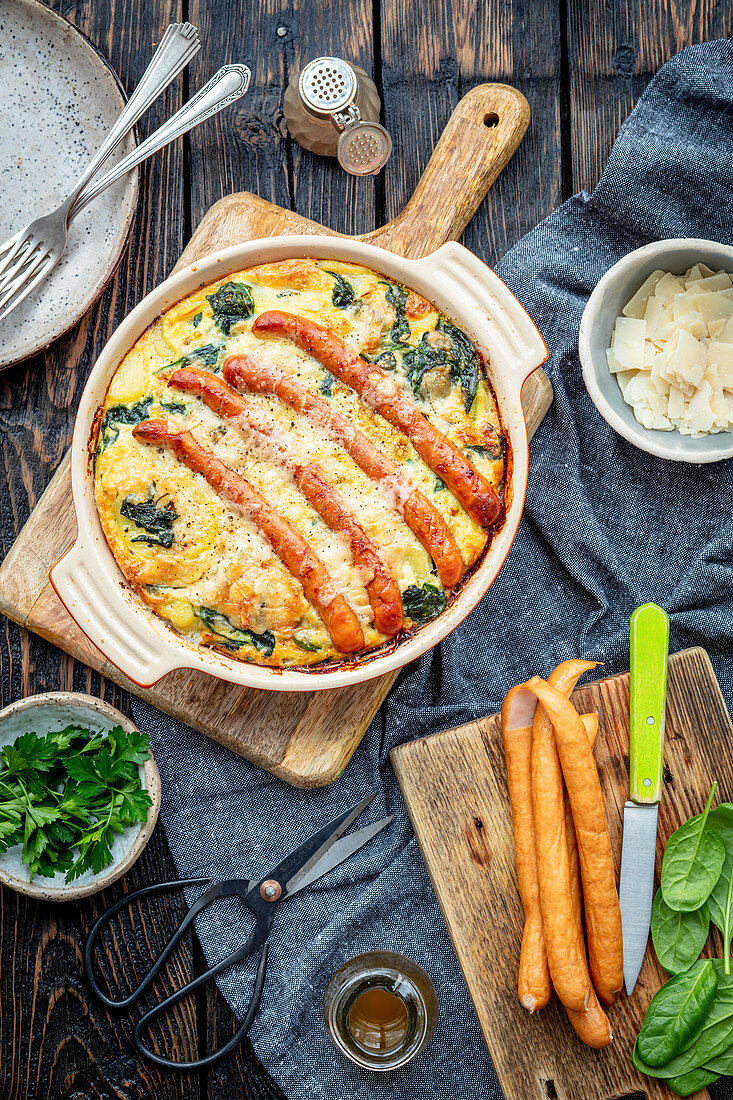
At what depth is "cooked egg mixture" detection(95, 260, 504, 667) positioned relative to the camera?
292cm

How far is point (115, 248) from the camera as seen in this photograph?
11.0 feet

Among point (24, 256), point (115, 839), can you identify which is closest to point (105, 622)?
point (115, 839)

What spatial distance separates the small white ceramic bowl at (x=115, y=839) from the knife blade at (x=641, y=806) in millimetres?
1761

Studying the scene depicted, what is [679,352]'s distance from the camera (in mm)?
3137

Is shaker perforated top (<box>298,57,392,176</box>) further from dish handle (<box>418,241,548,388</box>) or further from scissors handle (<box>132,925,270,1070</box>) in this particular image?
scissors handle (<box>132,925,270,1070</box>)

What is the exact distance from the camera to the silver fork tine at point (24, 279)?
328cm

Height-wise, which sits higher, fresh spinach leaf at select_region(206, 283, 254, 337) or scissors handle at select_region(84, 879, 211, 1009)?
fresh spinach leaf at select_region(206, 283, 254, 337)

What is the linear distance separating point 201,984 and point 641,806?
1844 millimetres

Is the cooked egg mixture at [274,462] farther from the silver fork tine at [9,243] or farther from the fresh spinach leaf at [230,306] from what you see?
the silver fork tine at [9,243]

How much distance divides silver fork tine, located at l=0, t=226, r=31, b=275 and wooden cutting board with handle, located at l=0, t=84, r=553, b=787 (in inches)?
24.6

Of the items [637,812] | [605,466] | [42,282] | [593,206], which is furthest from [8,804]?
[593,206]

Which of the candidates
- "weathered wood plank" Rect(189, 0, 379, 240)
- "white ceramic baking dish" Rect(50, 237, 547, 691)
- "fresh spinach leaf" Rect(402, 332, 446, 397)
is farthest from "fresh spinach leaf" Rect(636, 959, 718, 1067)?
"weathered wood plank" Rect(189, 0, 379, 240)

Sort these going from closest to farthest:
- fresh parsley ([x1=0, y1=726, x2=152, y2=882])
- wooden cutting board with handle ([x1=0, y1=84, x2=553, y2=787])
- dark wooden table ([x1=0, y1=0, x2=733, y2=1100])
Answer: fresh parsley ([x1=0, y1=726, x2=152, y2=882]), wooden cutting board with handle ([x1=0, y1=84, x2=553, y2=787]), dark wooden table ([x1=0, y1=0, x2=733, y2=1100])

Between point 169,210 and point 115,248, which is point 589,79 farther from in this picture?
point 115,248
